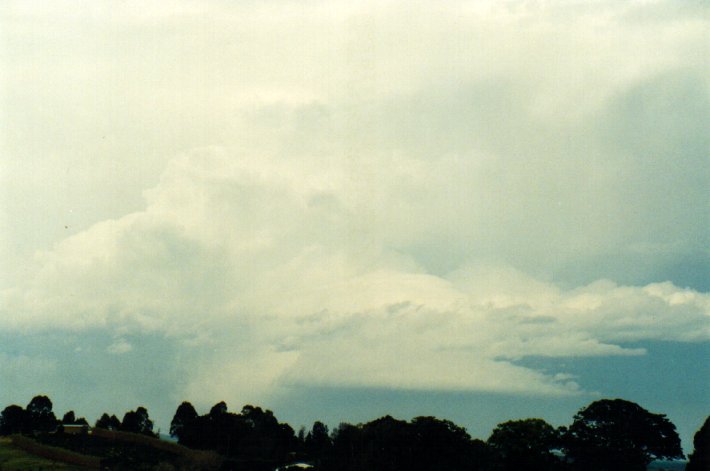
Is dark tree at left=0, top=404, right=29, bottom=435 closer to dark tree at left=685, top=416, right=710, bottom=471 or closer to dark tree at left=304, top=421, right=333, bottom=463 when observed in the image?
dark tree at left=304, top=421, right=333, bottom=463

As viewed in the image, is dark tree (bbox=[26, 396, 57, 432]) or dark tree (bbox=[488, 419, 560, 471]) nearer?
dark tree (bbox=[488, 419, 560, 471])

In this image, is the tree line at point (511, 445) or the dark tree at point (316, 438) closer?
the tree line at point (511, 445)

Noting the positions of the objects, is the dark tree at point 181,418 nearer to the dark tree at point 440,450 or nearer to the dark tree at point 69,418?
the dark tree at point 69,418

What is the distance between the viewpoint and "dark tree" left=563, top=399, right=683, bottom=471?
3949 inches

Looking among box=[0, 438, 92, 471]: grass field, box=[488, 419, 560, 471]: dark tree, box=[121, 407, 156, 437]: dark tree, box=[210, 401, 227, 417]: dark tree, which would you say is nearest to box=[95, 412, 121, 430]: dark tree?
box=[121, 407, 156, 437]: dark tree

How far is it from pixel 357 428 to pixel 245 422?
34.6 m

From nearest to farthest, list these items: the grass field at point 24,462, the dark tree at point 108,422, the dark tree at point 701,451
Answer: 1. the dark tree at point 701,451
2. the grass field at point 24,462
3. the dark tree at point 108,422

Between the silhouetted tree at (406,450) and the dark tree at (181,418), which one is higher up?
the dark tree at (181,418)

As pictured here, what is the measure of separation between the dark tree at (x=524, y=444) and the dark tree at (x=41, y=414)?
7407 centimetres

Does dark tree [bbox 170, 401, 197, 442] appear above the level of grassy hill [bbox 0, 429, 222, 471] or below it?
above

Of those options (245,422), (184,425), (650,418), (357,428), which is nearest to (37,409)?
(184,425)

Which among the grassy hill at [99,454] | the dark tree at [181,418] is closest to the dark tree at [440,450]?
the grassy hill at [99,454]

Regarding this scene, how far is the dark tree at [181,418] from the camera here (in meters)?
135

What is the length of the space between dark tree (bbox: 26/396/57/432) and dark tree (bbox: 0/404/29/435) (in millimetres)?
1242
